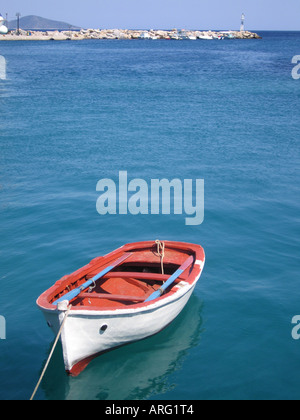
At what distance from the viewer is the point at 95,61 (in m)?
63.1

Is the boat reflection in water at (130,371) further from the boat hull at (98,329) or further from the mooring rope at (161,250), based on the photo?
the mooring rope at (161,250)

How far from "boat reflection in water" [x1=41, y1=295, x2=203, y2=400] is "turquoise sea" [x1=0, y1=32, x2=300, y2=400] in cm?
3

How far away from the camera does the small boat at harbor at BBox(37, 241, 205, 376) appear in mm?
7773

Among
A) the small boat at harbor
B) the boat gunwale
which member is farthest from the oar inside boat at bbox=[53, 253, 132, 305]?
the boat gunwale

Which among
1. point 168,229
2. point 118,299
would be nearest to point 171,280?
point 118,299

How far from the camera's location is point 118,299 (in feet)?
28.9

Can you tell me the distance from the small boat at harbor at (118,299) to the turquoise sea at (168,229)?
0.67 meters

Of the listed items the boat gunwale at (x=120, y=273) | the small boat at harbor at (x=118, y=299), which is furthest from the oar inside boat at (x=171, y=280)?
the boat gunwale at (x=120, y=273)

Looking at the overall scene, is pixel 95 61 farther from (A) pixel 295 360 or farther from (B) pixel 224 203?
(A) pixel 295 360

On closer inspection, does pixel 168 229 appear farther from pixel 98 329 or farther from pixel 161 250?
pixel 98 329

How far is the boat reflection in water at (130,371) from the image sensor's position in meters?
8.02

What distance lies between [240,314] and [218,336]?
3.13ft
